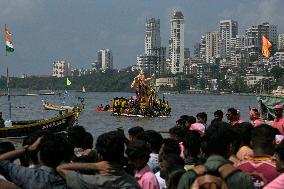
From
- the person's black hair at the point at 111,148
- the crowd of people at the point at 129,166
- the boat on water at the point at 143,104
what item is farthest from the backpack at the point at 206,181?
the boat on water at the point at 143,104

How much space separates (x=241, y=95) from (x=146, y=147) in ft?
612

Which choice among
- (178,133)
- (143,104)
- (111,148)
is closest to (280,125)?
(178,133)

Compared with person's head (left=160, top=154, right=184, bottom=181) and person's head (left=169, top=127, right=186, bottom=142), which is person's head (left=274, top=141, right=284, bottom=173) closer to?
person's head (left=160, top=154, right=184, bottom=181)

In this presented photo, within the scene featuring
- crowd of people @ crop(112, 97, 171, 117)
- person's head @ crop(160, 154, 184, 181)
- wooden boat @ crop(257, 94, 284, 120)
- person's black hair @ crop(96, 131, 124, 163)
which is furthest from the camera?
crowd of people @ crop(112, 97, 171, 117)

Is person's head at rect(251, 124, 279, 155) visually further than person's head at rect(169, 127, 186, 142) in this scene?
No

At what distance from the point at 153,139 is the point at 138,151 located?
1.39 metres

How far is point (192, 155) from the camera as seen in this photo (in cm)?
701

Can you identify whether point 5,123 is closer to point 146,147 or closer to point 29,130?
point 29,130

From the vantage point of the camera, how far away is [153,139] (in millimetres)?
7094

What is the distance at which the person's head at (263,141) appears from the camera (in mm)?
5547

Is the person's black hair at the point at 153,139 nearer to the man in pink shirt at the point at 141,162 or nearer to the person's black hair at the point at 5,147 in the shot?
the man in pink shirt at the point at 141,162

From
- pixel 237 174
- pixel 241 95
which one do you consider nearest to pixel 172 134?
pixel 237 174

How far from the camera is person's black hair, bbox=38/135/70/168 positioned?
16.8ft

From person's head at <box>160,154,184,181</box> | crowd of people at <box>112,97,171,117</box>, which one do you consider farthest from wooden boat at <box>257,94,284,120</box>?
crowd of people at <box>112,97,171,117</box>
